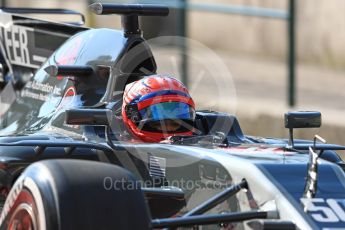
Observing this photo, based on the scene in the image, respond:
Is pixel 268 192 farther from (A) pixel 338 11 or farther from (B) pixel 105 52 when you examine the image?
(A) pixel 338 11

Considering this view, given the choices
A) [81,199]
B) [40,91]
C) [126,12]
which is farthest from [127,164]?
[40,91]

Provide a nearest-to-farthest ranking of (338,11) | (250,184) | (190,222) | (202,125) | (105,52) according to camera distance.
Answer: (190,222) < (250,184) < (202,125) < (105,52) < (338,11)

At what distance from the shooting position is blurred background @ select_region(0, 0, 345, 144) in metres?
13.3

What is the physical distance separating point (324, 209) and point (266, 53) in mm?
12799

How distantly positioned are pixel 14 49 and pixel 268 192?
13.2 feet

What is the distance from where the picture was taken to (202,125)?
7.37m

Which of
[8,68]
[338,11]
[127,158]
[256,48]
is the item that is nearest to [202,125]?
[127,158]

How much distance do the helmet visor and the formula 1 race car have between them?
166 mm

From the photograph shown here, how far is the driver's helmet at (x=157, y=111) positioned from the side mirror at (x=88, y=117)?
44cm

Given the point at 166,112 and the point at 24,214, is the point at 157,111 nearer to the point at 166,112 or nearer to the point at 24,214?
the point at 166,112

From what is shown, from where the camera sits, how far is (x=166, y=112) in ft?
23.5

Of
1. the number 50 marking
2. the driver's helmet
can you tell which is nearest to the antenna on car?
the driver's helmet

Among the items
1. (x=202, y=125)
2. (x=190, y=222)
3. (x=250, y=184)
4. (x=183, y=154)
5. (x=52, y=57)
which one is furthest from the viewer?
(x=52, y=57)

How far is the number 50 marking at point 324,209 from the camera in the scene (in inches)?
232
